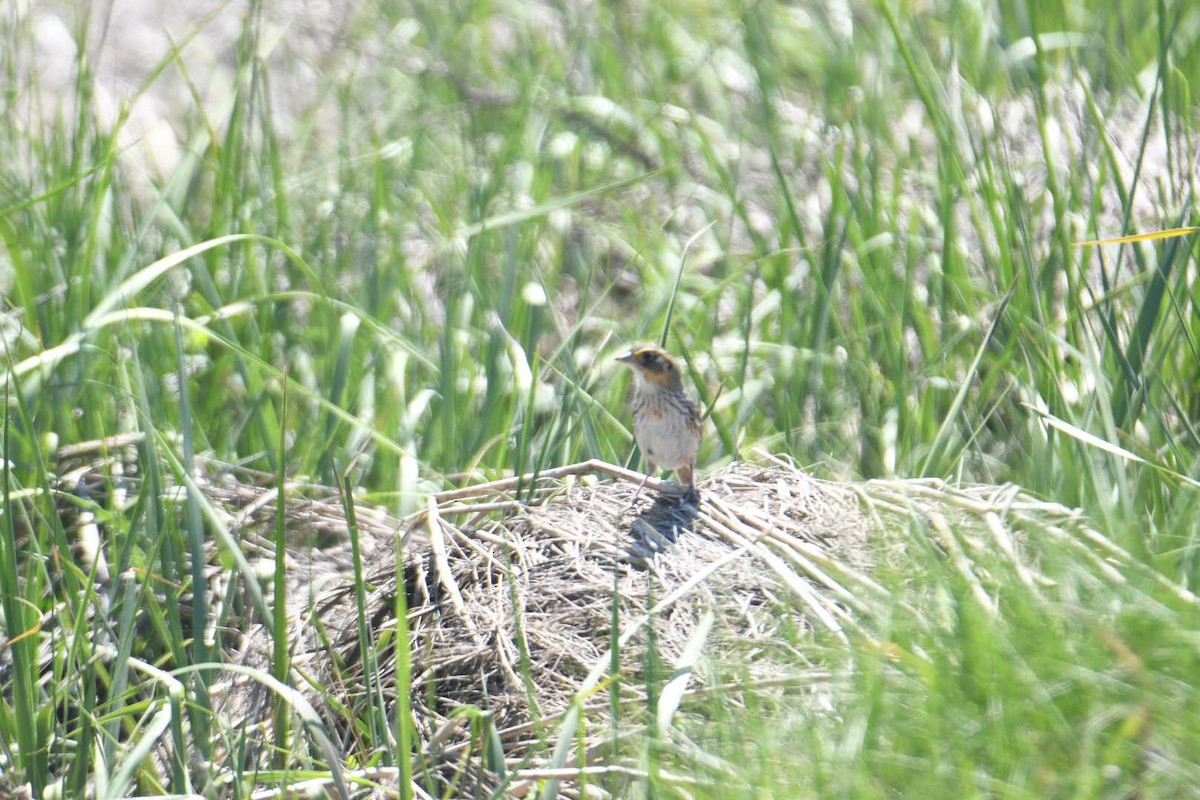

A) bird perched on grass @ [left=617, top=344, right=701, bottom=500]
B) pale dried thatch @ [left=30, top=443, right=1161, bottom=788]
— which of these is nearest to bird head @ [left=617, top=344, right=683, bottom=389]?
bird perched on grass @ [left=617, top=344, right=701, bottom=500]

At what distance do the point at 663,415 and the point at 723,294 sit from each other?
2.16 m

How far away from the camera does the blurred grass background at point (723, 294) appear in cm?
279

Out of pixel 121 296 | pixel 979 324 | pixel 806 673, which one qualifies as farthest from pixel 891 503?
pixel 121 296

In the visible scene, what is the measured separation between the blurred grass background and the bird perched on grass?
11 centimetres

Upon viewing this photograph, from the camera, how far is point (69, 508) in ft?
15.4

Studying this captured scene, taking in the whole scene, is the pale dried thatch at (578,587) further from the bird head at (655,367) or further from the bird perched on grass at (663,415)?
the bird head at (655,367)

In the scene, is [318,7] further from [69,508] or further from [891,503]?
[891,503]

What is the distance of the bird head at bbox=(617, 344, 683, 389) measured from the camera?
455cm

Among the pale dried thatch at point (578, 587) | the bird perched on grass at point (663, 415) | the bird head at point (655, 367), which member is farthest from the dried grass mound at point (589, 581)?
the bird head at point (655, 367)

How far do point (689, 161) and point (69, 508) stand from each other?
3.95 metres

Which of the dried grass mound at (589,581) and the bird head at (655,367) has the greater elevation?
the bird head at (655,367)

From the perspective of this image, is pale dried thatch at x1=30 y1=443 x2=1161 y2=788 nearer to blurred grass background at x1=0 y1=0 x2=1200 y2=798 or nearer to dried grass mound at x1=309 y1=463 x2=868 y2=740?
dried grass mound at x1=309 y1=463 x2=868 y2=740

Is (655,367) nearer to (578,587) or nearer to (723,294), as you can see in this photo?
(578,587)

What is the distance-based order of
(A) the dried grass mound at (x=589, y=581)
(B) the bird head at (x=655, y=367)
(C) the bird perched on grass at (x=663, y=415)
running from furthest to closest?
(B) the bird head at (x=655, y=367)
(C) the bird perched on grass at (x=663, y=415)
(A) the dried grass mound at (x=589, y=581)
